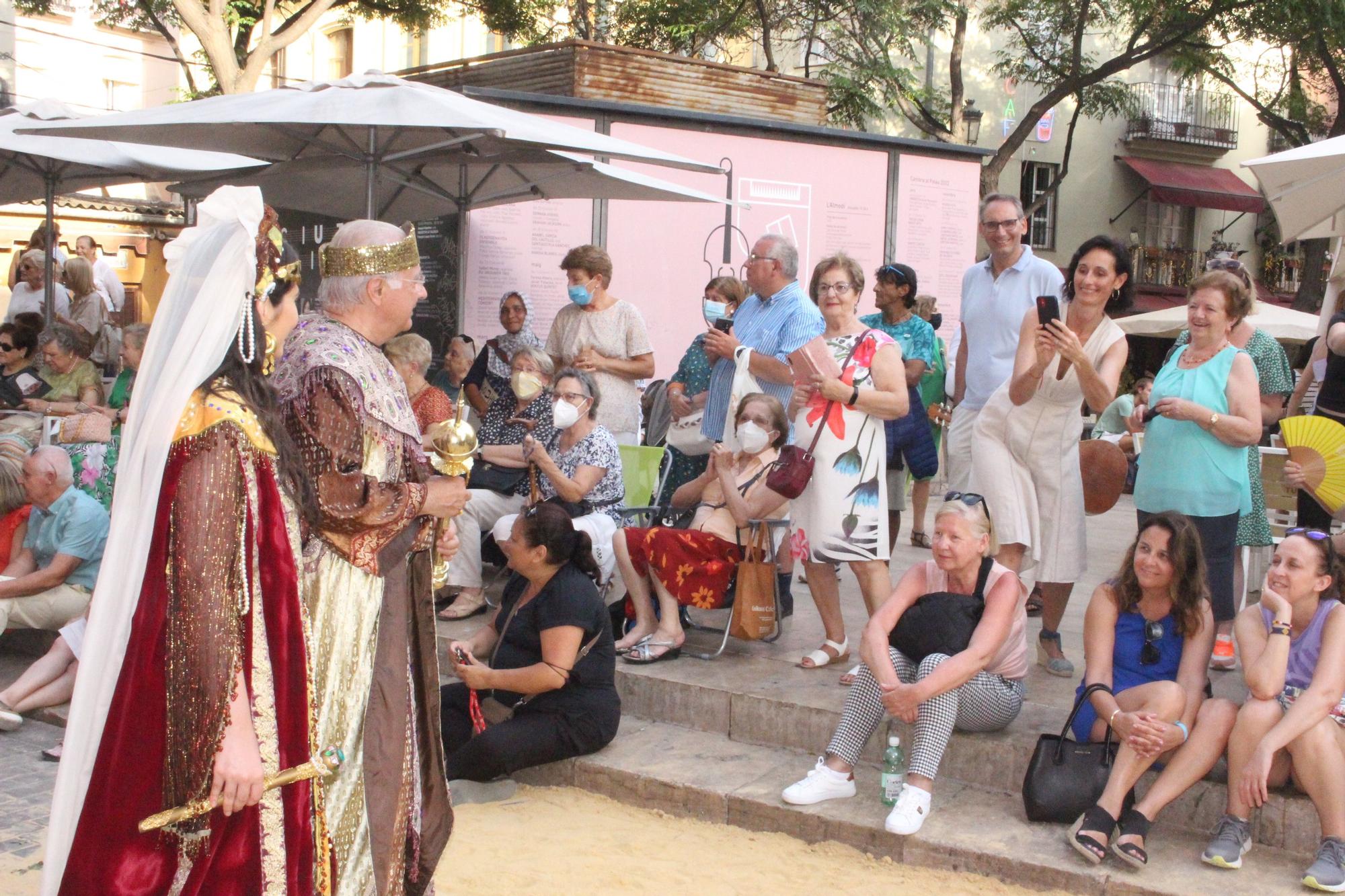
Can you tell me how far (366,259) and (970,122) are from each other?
1880 centimetres

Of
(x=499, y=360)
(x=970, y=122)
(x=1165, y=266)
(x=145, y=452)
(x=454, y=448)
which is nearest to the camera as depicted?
(x=145, y=452)

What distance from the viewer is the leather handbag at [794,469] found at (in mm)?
5465

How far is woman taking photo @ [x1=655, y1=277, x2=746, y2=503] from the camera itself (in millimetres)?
6793

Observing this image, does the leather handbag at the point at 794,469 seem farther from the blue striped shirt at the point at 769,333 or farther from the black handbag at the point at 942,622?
the black handbag at the point at 942,622

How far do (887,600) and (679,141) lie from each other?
243 inches

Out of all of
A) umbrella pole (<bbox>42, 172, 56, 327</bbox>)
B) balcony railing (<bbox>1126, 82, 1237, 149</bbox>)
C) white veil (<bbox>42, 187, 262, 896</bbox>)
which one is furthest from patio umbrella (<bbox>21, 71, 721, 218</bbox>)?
balcony railing (<bbox>1126, 82, 1237, 149</bbox>)

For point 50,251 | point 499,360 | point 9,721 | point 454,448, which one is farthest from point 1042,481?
point 50,251

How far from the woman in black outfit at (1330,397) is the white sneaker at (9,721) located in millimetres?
5795

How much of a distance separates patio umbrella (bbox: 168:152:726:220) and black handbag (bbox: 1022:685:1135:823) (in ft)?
12.8

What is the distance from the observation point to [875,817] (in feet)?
Answer: 15.0

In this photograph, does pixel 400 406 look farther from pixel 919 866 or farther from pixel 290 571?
pixel 919 866

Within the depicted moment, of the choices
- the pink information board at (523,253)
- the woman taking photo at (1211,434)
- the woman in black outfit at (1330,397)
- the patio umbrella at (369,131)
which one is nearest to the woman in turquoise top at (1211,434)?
the woman taking photo at (1211,434)

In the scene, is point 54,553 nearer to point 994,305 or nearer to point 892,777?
point 892,777

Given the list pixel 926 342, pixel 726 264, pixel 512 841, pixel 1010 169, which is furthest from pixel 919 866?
pixel 1010 169
